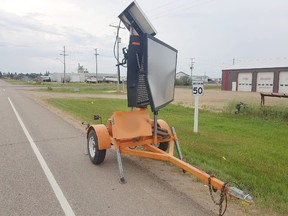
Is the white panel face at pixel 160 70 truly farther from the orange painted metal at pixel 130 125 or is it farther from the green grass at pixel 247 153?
the green grass at pixel 247 153

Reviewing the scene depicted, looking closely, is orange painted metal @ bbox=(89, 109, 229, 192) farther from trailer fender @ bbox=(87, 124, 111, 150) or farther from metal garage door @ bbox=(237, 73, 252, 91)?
metal garage door @ bbox=(237, 73, 252, 91)

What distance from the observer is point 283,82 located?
142ft

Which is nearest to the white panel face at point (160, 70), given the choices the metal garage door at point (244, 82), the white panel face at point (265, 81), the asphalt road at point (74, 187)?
Answer: the asphalt road at point (74, 187)

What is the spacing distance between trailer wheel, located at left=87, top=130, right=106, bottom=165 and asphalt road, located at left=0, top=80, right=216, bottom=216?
13 cm

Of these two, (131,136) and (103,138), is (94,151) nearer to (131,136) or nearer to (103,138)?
(103,138)

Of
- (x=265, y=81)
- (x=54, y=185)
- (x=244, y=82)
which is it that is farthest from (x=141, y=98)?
(x=244, y=82)

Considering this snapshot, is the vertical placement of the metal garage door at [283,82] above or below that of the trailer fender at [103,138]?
above

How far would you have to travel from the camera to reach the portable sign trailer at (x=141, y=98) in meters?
4.91

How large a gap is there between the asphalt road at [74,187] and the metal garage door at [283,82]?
41717 millimetres

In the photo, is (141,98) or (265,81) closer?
(141,98)

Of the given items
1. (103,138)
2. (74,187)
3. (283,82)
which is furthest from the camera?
(283,82)

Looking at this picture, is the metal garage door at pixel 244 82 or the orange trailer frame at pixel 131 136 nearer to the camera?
the orange trailer frame at pixel 131 136

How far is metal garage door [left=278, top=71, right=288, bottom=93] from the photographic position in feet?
140

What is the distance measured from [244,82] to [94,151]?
47332 millimetres
